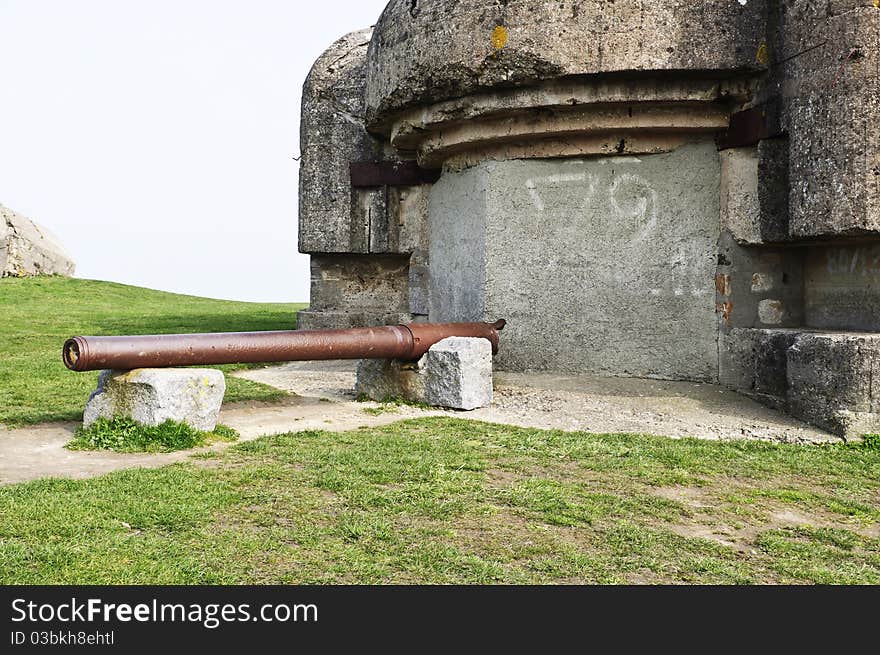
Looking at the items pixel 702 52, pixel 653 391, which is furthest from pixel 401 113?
pixel 653 391

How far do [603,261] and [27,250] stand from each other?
1735 cm

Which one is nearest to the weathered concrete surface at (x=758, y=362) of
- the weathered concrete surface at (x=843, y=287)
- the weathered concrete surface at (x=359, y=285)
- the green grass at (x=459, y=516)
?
the weathered concrete surface at (x=843, y=287)

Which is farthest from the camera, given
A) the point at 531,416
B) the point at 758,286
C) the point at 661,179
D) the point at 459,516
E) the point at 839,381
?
the point at 661,179

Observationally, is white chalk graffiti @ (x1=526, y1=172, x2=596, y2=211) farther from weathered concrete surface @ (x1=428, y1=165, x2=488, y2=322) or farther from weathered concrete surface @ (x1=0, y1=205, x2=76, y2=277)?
weathered concrete surface @ (x1=0, y1=205, x2=76, y2=277)

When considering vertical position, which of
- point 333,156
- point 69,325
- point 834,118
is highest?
point 333,156

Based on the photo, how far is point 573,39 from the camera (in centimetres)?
667

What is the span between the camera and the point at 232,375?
8.84 metres

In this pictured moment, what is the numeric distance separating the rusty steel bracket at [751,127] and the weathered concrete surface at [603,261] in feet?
0.64

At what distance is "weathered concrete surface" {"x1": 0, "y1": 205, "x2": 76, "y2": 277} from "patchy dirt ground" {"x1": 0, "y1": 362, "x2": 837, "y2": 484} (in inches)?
596

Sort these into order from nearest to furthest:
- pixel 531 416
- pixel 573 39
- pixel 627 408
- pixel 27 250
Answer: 1. pixel 531 416
2. pixel 627 408
3. pixel 573 39
4. pixel 27 250

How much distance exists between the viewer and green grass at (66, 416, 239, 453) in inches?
197

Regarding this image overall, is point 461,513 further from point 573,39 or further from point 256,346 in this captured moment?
point 573,39

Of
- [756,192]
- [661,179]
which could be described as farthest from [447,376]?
[756,192]

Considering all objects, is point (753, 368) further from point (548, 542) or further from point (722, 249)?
point (548, 542)
